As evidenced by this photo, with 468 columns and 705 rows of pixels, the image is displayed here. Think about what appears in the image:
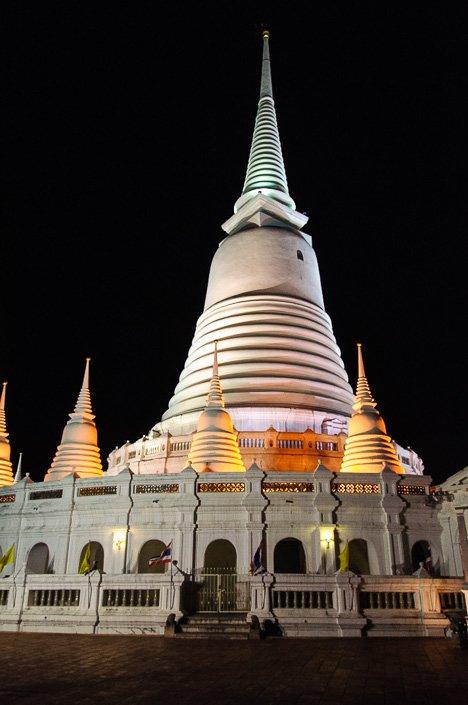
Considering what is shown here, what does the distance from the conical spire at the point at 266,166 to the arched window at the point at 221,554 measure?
29.0m

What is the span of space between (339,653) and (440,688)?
4238 mm

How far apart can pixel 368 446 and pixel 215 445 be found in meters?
7.42

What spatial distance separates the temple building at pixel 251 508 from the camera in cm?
1725

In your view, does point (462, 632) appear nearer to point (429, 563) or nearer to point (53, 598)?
point (429, 563)

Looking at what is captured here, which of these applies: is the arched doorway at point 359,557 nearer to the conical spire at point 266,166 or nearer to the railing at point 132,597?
the railing at point 132,597

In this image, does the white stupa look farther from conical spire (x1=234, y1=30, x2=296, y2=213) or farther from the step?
the step

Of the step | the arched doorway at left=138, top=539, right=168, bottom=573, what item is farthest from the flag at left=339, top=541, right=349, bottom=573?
the arched doorway at left=138, top=539, right=168, bottom=573

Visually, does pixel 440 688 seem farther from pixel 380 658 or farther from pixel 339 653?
pixel 339 653

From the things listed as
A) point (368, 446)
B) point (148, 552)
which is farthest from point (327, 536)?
point (148, 552)

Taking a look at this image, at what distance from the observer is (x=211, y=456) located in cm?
2745

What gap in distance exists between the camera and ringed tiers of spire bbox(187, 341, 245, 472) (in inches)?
1076

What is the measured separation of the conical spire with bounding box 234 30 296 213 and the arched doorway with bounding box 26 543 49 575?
2995 cm

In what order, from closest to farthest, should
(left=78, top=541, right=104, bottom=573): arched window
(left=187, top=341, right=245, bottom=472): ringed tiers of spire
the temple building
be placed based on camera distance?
the temple building, (left=78, top=541, right=104, bottom=573): arched window, (left=187, top=341, right=245, bottom=472): ringed tiers of spire

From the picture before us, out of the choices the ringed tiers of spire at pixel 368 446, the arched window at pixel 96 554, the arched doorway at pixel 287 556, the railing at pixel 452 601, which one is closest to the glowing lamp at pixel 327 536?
the arched doorway at pixel 287 556
